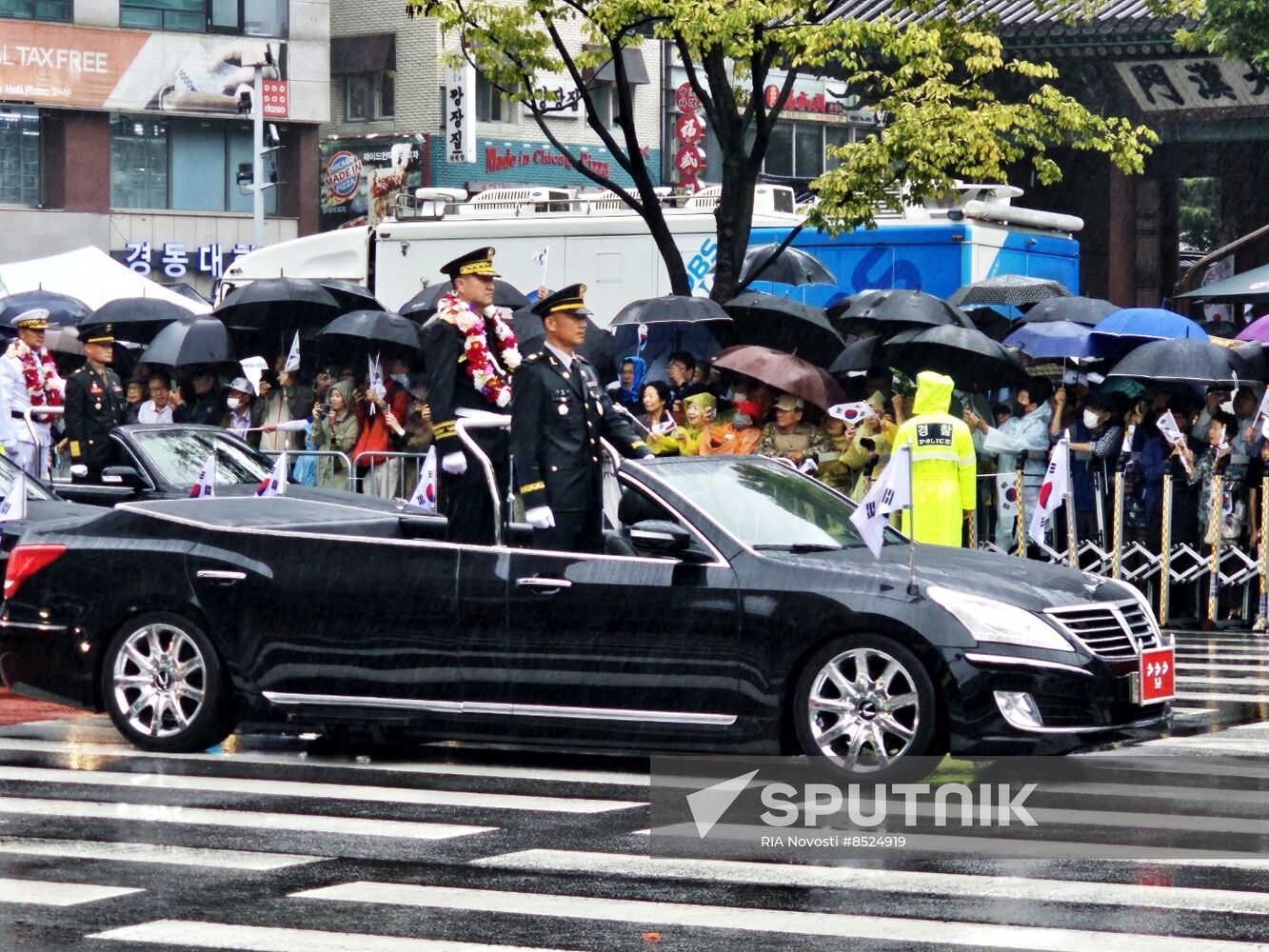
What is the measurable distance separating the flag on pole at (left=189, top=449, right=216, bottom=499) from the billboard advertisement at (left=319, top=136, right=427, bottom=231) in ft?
117

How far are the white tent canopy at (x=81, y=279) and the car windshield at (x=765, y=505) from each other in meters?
18.6

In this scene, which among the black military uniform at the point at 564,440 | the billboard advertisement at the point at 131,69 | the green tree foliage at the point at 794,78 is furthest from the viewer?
the billboard advertisement at the point at 131,69

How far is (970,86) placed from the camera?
65.5 feet

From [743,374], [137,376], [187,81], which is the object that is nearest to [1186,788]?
[743,374]

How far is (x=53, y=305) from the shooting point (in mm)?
24594

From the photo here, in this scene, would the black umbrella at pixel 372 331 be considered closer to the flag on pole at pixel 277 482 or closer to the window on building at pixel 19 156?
the flag on pole at pixel 277 482

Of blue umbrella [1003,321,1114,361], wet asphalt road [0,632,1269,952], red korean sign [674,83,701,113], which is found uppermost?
red korean sign [674,83,701,113]

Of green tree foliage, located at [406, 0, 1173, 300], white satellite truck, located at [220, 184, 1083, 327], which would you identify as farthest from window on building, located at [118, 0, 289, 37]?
green tree foliage, located at [406, 0, 1173, 300]

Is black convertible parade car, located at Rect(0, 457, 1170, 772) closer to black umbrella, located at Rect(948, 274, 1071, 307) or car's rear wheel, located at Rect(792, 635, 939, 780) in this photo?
car's rear wheel, located at Rect(792, 635, 939, 780)

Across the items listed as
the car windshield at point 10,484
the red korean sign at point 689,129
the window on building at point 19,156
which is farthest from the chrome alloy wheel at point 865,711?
the red korean sign at point 689,129

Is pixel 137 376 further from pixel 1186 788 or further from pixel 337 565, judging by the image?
pixel 1186 788

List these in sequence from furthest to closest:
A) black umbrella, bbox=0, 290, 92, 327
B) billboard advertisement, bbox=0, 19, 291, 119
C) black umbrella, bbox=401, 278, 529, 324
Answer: billboard advertisement, bbox=0, 19, 291, 119 → black umbrella, bbox=0, 290, 92, 327 → black umbrella, bbox=401, 278, 529, 324

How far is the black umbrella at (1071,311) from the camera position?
18.5 m

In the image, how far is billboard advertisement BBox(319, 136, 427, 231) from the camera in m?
50.9
